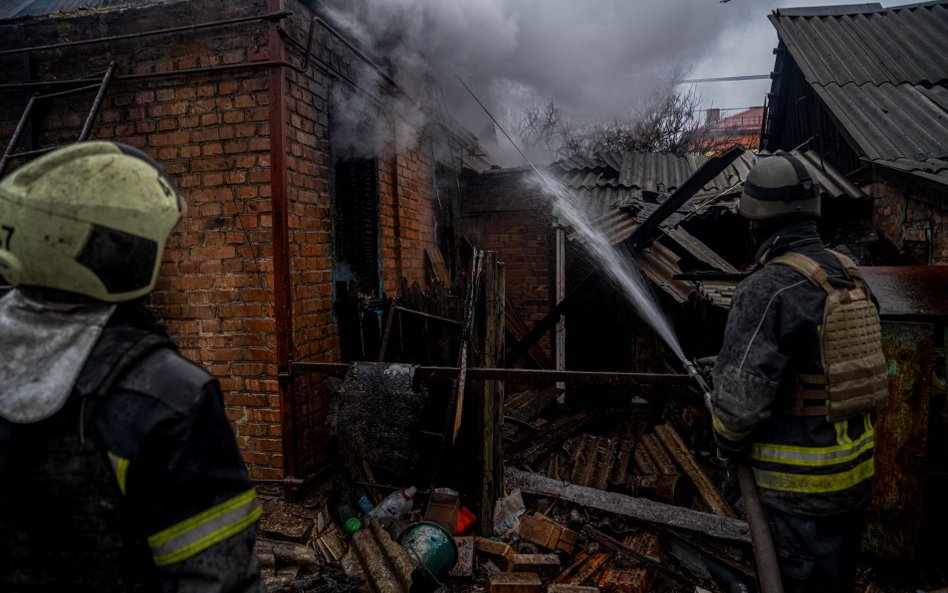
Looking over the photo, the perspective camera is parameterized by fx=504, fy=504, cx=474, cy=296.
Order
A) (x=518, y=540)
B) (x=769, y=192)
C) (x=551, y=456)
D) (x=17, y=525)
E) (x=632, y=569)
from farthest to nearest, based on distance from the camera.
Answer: (x=551, y=456) → (x=518, y=540) → (x=632, y=569) → (x=769, y=192) → (x=17, y=525)

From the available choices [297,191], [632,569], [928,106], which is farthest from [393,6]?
[928,106]

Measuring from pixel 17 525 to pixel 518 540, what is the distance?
10.5ft

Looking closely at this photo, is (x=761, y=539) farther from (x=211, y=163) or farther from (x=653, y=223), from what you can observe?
(x=211, y=163)

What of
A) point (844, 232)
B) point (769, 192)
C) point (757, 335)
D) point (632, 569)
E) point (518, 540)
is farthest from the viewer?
point (844, 232)

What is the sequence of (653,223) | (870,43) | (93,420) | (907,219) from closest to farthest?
1. (93,420)
2. (907,219)
3. (653,223)
4. (870,43)

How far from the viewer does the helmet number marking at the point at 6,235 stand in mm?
1050

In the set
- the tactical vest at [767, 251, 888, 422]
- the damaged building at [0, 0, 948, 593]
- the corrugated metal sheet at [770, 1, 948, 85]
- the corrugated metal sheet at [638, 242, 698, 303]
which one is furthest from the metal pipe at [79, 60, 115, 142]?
the corrugated metal sheet at [770, 1, 948, 85]

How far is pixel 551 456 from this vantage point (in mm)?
5180

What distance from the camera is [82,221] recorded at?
1.05 m

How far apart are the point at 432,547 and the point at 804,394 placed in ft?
7.48

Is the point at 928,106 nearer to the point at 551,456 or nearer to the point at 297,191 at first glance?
the point at 551,456

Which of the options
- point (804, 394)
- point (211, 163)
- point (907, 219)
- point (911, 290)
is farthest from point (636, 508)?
point (211, 163)

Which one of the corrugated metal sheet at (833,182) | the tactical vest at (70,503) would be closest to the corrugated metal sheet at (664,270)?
the corrugated metal sheet at (833,182)

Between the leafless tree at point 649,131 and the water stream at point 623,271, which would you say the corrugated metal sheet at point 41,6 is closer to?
the water stream at point 623,271
